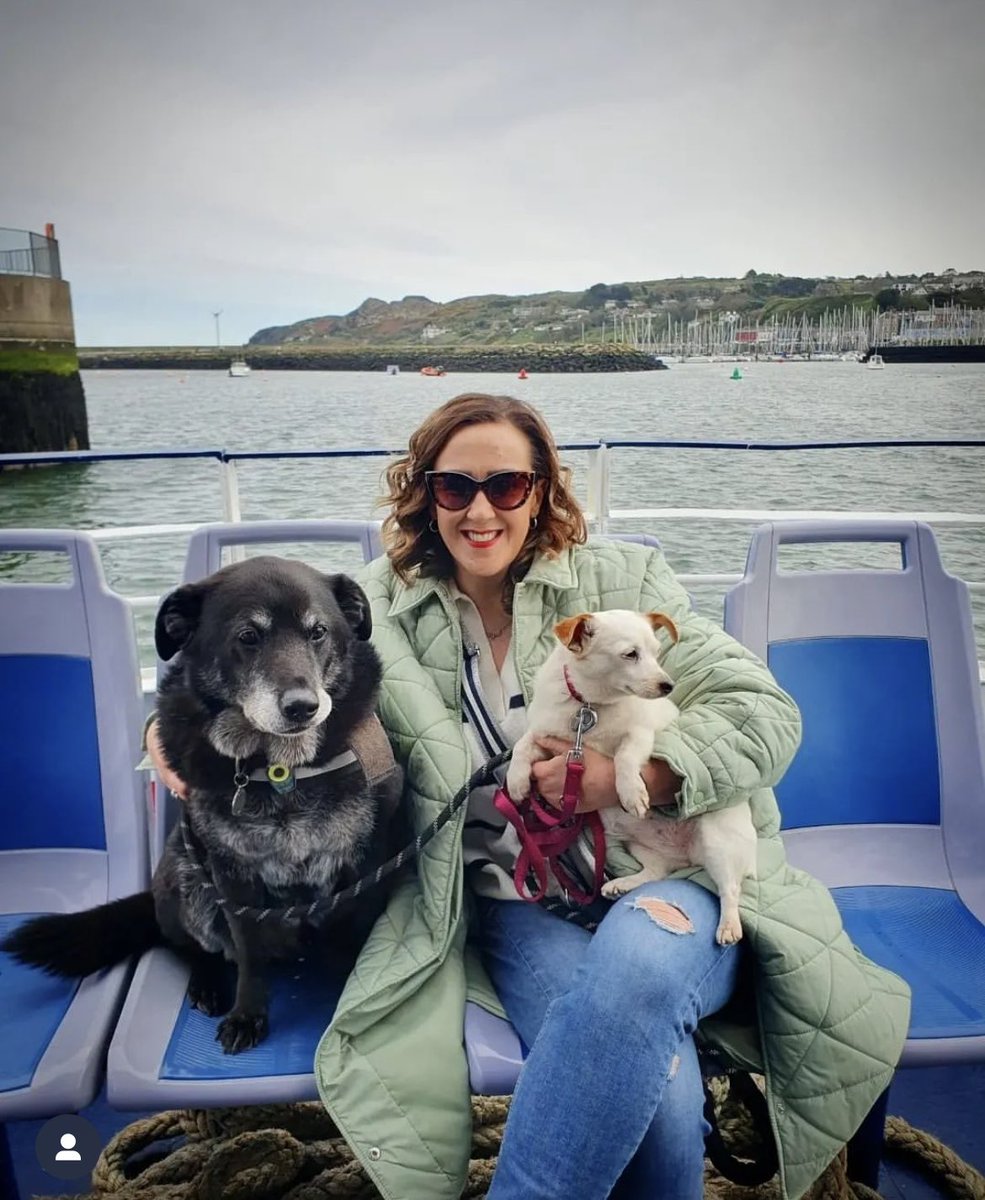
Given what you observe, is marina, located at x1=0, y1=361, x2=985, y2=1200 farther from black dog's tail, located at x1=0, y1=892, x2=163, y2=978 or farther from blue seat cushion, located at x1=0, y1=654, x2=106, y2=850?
black dog's tail, located at x1=0, y1=892, x2=163, y2=978

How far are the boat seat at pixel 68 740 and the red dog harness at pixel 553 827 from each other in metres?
0.77

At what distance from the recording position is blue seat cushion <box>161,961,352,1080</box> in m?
1.20

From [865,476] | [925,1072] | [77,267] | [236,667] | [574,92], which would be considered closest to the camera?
[236,667]

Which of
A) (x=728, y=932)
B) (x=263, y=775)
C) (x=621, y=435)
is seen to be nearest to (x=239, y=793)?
(x=263, y=775)

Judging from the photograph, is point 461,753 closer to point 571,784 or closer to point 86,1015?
point 571,784

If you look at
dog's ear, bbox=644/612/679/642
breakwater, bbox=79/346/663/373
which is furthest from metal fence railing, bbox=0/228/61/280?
dog's ear, bbox=644/612/679/642

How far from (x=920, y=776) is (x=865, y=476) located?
10.1 m

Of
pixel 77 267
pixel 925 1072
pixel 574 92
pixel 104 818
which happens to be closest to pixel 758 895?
pixel 925 1072

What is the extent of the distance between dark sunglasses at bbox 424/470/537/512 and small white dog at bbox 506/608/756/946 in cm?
24

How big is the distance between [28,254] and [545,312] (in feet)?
17.6

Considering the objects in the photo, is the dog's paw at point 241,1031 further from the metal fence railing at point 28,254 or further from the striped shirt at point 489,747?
the metal fence railing at point 28,254

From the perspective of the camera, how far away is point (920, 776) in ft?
5.94

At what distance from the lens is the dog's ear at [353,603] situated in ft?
4.42

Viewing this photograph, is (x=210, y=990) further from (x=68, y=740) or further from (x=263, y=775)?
(x=68, y=740)
